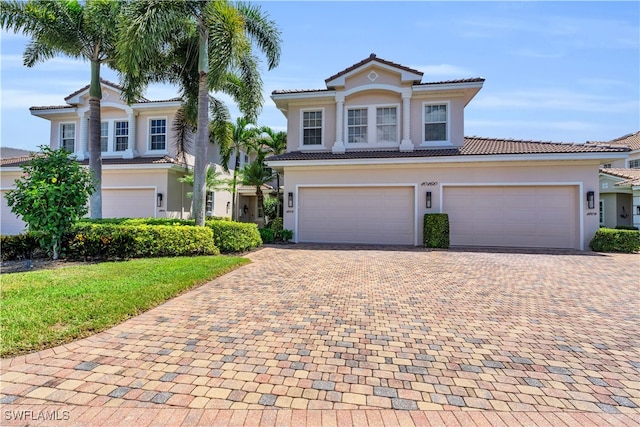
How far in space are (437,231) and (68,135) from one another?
2058 cm

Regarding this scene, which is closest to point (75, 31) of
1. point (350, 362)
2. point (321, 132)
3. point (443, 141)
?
point (321, 132)

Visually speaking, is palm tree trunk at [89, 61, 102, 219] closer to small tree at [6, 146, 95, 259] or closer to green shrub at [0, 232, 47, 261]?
green shrub at [0, 232, 47, 261]

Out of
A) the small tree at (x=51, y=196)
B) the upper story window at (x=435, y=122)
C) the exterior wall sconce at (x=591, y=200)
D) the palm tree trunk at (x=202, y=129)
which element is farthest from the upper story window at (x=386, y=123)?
the small tree at (x=51, y=196)

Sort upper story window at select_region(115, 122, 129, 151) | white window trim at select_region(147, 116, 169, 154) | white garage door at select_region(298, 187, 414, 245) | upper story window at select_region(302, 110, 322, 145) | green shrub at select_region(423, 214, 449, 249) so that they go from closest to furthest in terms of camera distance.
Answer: green shrub at select_region(423, 214, 449, 249) → white garage door at select_region(298, 187, 414, 245) → upper story window at select_region(302, 110, 322, 145) → white window trim at select_region(147, 116, 169, 154) → upper story window at select_region(115, 122, 129, 151)

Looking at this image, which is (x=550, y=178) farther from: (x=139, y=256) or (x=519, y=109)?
(x=139, y=256)

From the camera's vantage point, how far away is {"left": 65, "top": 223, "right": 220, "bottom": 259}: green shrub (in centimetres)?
878

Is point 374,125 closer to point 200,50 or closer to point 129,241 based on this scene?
point 200,50

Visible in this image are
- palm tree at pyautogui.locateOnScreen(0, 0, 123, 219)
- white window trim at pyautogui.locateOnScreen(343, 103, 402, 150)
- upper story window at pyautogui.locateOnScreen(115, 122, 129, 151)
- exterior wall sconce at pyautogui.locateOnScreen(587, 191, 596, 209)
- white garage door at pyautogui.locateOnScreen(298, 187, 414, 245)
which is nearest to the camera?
palm tree at pyautogui.locateOnScreen(0, 0, 123, 219)

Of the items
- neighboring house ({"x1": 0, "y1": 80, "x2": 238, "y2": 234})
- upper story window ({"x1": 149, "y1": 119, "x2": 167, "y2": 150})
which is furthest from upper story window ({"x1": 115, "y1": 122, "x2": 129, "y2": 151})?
upper story window ({"x1": 149, "y1": 119, "x2": 167, "y2": 150})

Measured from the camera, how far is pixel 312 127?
50.9 ft

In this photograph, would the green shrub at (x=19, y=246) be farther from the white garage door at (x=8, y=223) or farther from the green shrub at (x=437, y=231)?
the green shrub at (x=437, y=231)

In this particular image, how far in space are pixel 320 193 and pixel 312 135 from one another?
10.8 ft

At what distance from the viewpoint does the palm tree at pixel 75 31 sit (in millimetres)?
11344

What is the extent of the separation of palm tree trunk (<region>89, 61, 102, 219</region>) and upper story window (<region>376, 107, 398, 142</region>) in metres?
12.0
